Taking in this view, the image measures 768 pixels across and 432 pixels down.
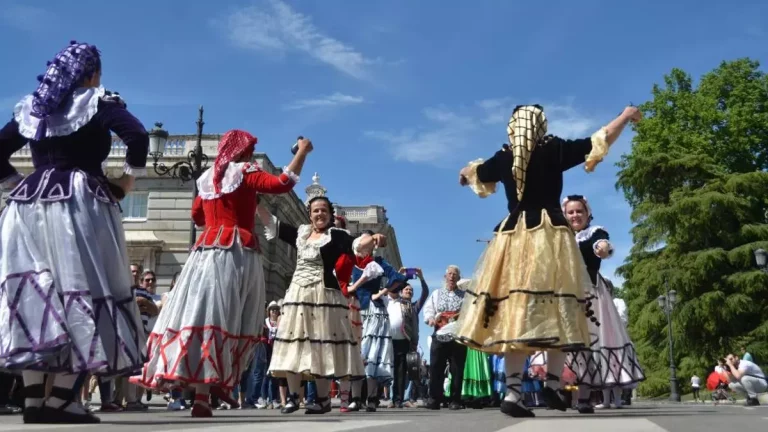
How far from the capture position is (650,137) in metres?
38.0

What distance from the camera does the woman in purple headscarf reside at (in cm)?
406

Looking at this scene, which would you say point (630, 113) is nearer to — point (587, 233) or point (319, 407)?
point (587, 233)

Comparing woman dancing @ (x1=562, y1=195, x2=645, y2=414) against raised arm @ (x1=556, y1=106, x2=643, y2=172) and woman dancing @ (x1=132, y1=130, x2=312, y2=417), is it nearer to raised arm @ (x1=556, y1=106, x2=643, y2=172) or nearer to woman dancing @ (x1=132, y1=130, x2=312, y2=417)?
raised arm @ (x1=556, y1=106, x2=643, y2=172)

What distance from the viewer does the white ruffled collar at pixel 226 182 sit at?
6121 millimetres

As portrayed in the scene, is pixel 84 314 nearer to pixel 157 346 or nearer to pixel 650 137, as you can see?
pixel 157 346

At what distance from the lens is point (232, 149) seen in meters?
6.43

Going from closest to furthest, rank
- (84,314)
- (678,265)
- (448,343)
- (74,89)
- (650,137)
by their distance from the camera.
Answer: (84,314)
(74,89)
(448,343)
(678,265)
(650,137)

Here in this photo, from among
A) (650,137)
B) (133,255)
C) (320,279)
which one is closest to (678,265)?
(650,137)

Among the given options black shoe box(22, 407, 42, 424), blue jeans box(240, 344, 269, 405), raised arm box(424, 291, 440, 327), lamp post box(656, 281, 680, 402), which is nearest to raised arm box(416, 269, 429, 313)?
raised arm box(424, 291, 440, 327)

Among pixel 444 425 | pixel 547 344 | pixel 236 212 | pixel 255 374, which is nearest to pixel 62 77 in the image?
pixel 236 212

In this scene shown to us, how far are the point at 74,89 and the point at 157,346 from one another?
2.06 m

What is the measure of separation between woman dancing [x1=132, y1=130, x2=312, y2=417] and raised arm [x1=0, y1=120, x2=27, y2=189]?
1.50m

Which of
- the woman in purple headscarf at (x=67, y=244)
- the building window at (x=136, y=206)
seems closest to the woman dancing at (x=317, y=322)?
the woman in purple headscarf at (x=67, y=244)

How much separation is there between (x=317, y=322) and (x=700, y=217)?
2761 cm
